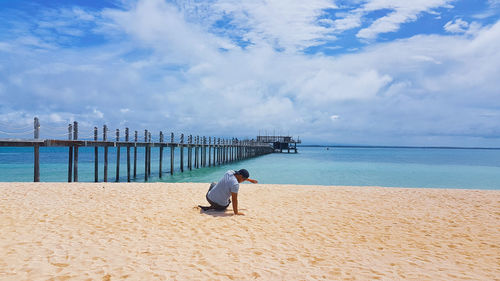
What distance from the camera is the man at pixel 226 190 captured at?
664cm

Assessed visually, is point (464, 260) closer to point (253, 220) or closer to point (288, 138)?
point (253, 220)

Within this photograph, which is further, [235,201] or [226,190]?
[226,190]

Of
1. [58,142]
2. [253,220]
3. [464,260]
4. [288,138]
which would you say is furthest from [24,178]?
[288,138]

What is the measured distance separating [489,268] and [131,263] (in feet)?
14.8

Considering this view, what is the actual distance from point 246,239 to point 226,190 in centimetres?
167

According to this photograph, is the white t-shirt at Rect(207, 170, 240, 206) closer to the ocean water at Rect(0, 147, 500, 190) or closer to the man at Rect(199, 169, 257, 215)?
the man at Rect(199, 169, 257, 215)

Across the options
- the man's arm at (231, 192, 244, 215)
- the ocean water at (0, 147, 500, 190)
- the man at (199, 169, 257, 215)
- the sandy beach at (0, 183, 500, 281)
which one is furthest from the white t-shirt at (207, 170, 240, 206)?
the ocean water at (0, 147, 500, 190)

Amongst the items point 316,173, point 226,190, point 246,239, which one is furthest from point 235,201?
point 316,173

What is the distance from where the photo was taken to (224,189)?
694cm

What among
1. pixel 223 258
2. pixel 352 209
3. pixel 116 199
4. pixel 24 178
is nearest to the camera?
pixel 223 258

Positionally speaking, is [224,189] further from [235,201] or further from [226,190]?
[235,201]

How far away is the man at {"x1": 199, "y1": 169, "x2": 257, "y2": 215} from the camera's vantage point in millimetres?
6645

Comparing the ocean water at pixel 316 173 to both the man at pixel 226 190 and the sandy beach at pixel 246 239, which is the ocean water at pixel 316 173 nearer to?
the sandy beach at pixel 246 239

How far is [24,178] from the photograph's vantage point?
24188mm
